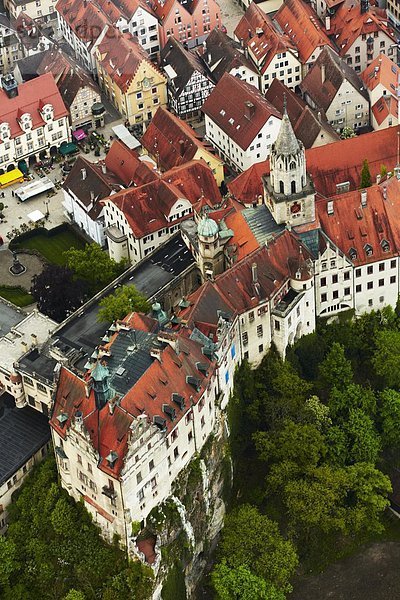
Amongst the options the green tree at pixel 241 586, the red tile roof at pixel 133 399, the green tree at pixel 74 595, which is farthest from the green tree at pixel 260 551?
the green tree at pixel 74 595

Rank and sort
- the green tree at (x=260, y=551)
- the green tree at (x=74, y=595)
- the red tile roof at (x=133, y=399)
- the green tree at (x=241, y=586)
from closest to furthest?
the red tile roof at (x=133, y=399), the green tree at (x=74, y=595), the green tree at (x=241, y=586), the green tree at (x=260, y=551)

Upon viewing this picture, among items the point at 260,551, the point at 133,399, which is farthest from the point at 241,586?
the point at 133,399

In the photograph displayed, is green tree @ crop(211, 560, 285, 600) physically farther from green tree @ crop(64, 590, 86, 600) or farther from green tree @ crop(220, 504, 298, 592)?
green tree @ crop(64, 590, 86, 600)

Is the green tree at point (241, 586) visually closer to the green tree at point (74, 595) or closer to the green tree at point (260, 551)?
the green tree at point (260, 551)

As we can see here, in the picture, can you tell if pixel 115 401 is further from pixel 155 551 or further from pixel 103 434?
pixel 155 551

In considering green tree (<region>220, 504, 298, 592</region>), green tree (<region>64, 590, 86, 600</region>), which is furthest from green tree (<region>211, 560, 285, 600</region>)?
green tree (<region>64, 590, 86, 600</region>)

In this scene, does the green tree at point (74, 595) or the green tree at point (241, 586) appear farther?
the green tree at point (241, 586)
